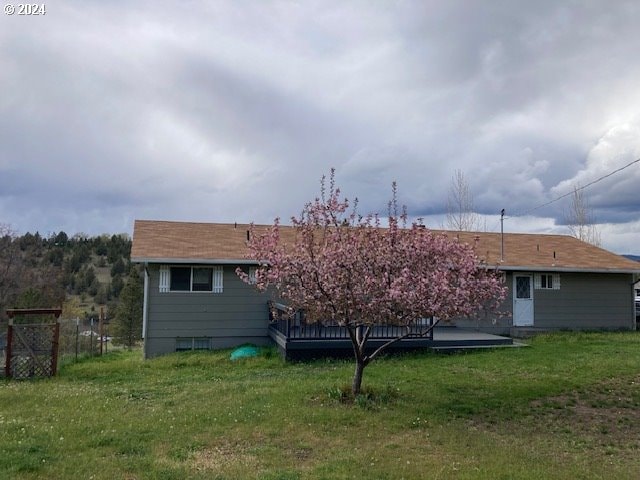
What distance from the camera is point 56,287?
3103 cm

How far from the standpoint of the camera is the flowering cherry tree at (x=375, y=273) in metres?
7.59

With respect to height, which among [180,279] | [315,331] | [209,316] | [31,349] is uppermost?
[180,279]

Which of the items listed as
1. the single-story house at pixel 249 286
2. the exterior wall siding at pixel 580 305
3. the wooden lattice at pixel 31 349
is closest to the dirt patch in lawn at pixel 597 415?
the single-story house at pixel 249 286

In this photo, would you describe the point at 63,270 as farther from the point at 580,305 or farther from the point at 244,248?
the point at 580,305

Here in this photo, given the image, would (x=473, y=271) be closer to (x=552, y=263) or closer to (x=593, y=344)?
(x=593, y=344)

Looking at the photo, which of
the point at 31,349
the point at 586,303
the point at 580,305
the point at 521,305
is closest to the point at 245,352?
the point at 31,349

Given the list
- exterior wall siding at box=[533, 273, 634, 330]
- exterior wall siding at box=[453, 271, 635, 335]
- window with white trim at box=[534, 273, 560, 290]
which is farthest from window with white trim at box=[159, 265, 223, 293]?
window with white trim at box=[534, 273, 560, 290]

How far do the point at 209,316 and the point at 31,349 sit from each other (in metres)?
5.15

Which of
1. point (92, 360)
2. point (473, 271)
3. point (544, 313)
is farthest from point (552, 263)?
point (92, 360)

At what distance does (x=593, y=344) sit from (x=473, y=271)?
30.6 feet

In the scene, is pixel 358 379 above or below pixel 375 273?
below

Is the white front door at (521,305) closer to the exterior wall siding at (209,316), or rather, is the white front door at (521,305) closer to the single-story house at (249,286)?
the single-story house at (249,286)

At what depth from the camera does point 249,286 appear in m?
16.2

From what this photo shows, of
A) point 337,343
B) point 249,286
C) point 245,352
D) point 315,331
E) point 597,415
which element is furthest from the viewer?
point 249,286
